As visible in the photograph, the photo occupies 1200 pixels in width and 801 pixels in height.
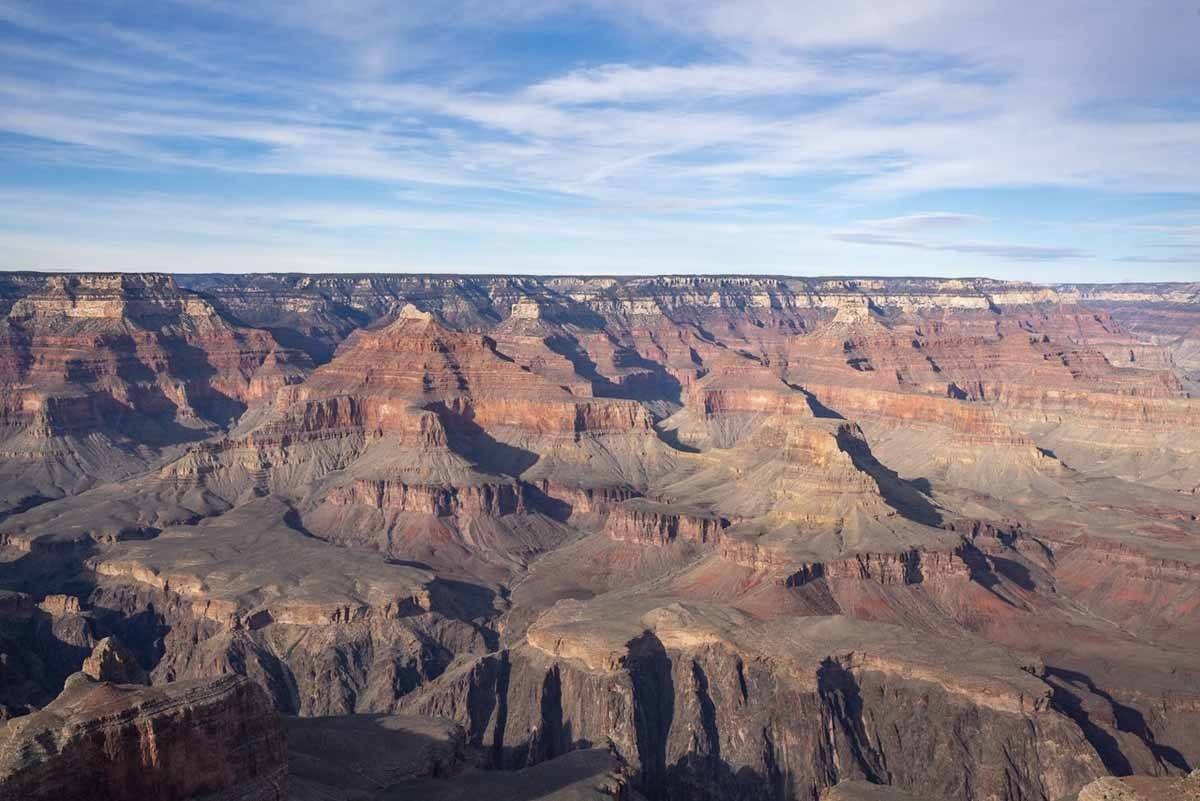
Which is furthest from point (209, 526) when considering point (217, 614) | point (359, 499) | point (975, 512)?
point (975, 512)

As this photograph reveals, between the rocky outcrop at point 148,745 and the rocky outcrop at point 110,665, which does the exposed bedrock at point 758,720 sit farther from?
the rocky outcrop at point 148,745

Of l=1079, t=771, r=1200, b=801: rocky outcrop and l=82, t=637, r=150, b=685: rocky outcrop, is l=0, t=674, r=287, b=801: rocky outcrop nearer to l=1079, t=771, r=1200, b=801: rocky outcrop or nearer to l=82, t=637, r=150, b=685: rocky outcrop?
l=82, t=637, r=150, b=685: rocky outcrop

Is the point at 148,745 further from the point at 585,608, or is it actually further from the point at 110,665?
the point at 585,608

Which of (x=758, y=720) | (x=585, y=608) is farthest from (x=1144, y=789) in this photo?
(x=585, y=608)

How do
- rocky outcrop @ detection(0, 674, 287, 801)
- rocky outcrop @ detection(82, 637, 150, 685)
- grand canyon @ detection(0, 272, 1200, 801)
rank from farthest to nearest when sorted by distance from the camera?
1. grand canyon @ detection(0, 272, 1200, 801)
2. rocky outcrop @ detection(82, 637, 150, 685)
3. rocky outcrop @ detection(0, 674, 287, 801)

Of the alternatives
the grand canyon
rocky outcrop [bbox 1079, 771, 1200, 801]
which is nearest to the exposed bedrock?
the grand canyon

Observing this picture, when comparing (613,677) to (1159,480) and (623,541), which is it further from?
(1159,480)
